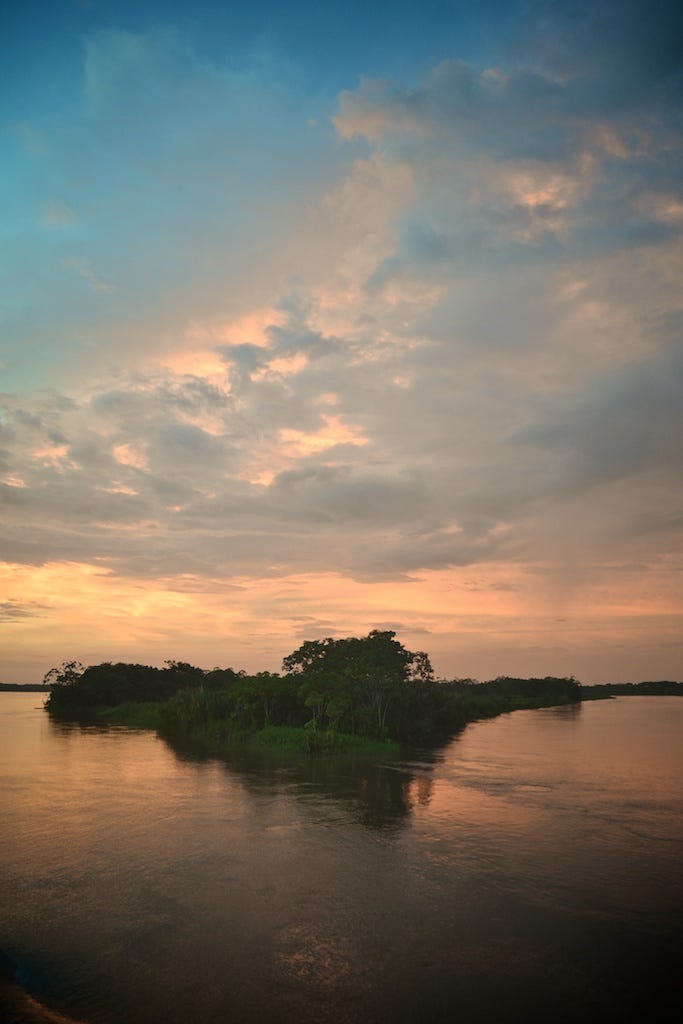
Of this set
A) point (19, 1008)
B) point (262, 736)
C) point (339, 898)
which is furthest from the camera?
point (262, 736)

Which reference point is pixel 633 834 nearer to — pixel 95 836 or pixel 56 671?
pixel 95 836

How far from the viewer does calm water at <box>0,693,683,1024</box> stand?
880 centimetres

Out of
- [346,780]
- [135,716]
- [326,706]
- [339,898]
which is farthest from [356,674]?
[135,716]

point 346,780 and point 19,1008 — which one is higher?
point 19,1008

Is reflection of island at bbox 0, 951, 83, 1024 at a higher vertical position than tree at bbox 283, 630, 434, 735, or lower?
lower

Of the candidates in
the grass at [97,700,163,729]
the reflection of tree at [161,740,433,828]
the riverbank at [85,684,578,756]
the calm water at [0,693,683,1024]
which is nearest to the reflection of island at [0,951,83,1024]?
the calm water at [0,693,683,1024]

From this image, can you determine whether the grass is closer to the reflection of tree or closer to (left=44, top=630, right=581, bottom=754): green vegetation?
(left=44, top=630, right=581, bottom=754): green vegetation

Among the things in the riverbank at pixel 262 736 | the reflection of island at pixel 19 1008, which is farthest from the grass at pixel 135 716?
the reflection of island at pixel 19 1008

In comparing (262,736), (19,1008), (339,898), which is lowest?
(339,898)

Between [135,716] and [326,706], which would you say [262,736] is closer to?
[326,706]

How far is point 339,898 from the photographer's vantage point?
40.8 ft

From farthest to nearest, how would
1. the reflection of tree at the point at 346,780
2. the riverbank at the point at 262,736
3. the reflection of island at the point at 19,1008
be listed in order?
1. the riverbank at the point at 262,736
2. the reflection of tree at the point at 346,780
3. the reflection of island at the point at 19,1008

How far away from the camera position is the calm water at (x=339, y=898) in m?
8.80

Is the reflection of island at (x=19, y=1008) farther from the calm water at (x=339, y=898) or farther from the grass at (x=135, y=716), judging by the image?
the grass at (x=135, y=716)
